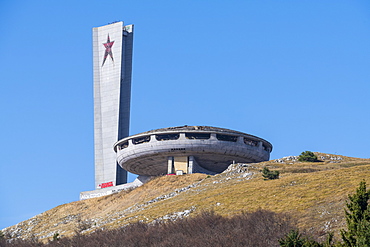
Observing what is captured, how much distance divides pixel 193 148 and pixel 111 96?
29.9 meters

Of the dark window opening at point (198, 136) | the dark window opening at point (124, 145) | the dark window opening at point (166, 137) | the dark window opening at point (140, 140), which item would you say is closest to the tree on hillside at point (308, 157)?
the dark window opening at point (198, 136)

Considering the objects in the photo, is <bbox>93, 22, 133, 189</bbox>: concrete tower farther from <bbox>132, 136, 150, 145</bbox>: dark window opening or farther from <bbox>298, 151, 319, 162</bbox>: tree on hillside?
<bbox>298, 151, 319, 162</bbox>: tree on hillside

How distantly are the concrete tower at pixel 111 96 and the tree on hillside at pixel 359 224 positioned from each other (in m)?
69.8

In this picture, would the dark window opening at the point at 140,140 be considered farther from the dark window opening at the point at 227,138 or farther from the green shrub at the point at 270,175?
the green shrub at the point at 270,175

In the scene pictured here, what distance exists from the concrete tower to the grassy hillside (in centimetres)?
1957

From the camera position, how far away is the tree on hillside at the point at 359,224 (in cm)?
2795

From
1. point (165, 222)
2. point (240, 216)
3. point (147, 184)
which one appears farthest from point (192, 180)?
point (240, 216)

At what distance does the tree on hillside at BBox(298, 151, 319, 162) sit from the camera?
70188 millimetres

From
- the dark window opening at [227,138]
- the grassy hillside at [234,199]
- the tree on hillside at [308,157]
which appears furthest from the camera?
the dark window opening at [227,138]

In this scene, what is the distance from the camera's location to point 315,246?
101 ft

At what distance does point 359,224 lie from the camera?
29.7m

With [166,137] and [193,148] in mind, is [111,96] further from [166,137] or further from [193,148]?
[193,148]

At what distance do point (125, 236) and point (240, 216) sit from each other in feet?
28.7

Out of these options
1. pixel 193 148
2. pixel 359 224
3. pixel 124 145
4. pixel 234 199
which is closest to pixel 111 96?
pixel 124 145
